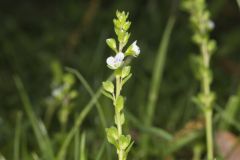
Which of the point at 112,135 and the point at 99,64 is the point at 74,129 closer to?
the point at 112,135

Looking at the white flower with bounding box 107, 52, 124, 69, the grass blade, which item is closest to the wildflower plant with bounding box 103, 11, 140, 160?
the white flower with bounding box 107, 52, 124, 69

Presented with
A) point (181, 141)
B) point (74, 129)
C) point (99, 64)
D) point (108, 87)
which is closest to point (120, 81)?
point (108, 87)

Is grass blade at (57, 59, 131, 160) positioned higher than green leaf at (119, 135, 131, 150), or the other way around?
grass blade at (57, 59, 131, 160)

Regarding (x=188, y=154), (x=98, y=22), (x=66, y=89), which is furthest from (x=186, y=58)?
(x=66, y=89)

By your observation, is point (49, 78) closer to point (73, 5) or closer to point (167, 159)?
point (73, 5)

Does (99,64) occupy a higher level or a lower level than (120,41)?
higher

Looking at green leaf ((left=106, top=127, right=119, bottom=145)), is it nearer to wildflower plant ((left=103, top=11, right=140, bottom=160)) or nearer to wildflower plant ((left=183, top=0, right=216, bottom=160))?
wildflower plant ((left=103, top=11, right=140, bottom=160))

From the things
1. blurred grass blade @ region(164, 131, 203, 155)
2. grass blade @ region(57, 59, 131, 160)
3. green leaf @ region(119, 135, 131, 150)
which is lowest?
green leaf @ region(119, 135, 131, 150)

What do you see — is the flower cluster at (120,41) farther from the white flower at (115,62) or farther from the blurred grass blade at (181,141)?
the blurred grass blade at (181,141)

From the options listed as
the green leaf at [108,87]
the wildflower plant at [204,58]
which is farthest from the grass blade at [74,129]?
the green leaf at [108,87]
